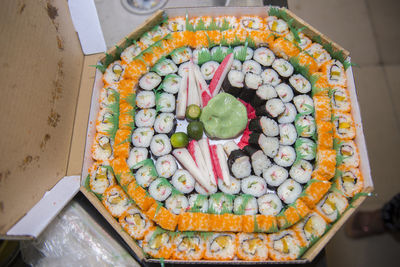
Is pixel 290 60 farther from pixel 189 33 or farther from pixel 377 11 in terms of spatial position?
pixel 377 11

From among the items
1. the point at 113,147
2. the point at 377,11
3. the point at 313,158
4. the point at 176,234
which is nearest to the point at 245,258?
the point at 176,234

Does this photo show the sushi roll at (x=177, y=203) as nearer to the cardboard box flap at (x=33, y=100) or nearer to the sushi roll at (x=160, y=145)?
the sushi roll at (x=160, y=145)

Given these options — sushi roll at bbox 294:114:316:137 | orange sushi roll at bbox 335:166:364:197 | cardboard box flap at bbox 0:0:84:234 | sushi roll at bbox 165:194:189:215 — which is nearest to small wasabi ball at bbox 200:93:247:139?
sushi roll at bbox 294:114:316:137

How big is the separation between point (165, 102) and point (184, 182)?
55cm

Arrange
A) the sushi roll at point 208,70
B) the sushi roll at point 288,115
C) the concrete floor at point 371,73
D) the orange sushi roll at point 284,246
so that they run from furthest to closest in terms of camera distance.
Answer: the concrete floor at point 371,73 → the sushi roll at point 208,70 → the sushi roll at point 288,115 → the orange sushi roll at point 284,246

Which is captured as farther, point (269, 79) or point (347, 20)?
point (347, 20)

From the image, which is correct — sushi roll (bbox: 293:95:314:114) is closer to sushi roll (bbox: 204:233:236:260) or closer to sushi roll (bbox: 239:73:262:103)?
sushi roll (bbox: 239:73:262:103)

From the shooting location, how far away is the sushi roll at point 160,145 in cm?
200

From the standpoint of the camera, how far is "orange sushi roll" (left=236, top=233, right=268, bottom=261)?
1748 mm

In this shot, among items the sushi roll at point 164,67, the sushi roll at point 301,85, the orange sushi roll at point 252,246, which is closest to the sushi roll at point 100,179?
the sushi roll at point 164,67

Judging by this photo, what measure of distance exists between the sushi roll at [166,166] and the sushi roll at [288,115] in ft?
2.50

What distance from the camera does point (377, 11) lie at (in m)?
3.15

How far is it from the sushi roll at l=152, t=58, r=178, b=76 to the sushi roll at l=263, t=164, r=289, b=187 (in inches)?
36.9

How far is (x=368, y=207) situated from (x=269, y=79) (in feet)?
4.80
